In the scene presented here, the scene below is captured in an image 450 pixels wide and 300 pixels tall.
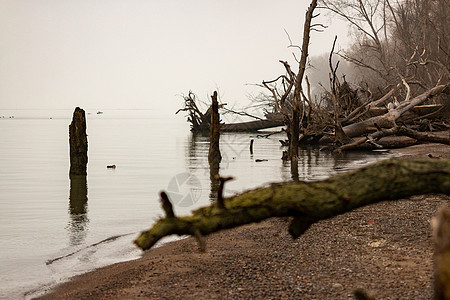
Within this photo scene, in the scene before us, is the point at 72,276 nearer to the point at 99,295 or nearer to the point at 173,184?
the point at 99,295

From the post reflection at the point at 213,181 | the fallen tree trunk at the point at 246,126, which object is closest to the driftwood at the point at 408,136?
the post reflection at the point at 213,181

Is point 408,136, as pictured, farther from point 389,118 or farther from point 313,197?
point 313,197

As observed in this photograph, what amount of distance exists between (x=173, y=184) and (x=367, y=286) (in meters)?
16.7

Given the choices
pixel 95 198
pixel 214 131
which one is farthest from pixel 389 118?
pixel 95 198

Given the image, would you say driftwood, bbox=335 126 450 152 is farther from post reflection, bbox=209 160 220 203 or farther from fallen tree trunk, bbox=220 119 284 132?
fallen tree trunk, bbox=220 119 284 132

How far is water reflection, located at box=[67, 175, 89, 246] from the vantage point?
13159mm

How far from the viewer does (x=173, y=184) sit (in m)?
22.5

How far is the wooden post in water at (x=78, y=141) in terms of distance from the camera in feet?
65.5

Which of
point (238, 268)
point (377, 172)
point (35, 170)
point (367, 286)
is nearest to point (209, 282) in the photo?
point (238, 268)

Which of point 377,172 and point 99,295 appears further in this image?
point 99,295

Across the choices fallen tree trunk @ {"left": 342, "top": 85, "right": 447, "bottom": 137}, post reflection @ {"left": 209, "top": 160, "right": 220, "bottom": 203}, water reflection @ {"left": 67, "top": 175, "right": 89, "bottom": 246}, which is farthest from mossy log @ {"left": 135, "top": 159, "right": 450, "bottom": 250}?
fallen tree trunk @ {"left": 342, "top": 85, "right": 447, "bottom": 137}

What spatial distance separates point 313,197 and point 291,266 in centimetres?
432

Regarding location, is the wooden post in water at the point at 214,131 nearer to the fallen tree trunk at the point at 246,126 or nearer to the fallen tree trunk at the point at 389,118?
the fallen tree trunk at the point at 389,118

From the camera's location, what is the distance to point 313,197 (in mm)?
2941
